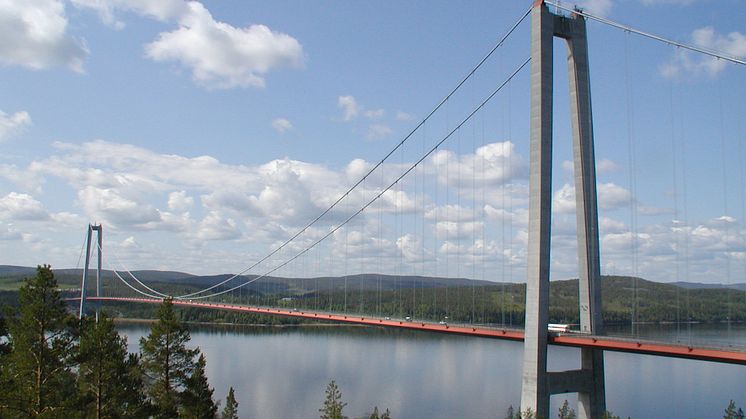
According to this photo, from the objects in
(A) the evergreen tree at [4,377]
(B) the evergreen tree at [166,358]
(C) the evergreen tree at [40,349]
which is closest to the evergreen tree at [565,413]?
(B) the evergreen tree at [166,358]

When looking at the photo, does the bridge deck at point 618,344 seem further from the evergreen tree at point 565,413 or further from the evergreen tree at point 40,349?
the evergreen tree at point 40,349

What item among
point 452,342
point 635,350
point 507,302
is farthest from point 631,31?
point 507,302

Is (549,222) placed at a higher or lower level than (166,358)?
higher

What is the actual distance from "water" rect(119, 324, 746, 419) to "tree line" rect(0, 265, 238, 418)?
16.8 metres

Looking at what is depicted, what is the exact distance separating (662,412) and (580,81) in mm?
19861

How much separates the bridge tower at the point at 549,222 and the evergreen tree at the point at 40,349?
46.8ft

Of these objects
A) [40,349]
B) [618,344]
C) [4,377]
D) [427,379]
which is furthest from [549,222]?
[427,379]

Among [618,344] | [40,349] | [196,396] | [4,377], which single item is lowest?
[196,396]

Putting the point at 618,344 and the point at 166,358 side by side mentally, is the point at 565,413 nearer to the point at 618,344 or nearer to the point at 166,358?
the point at 618,344

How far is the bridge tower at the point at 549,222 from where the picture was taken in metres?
21.8

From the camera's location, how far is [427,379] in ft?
142

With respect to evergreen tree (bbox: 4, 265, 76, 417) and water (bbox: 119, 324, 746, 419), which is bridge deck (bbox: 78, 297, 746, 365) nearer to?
water (bbox: 119, 324, 746, 419)

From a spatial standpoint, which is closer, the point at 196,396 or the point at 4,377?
the point at 4,377

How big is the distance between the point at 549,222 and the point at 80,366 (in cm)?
1530
